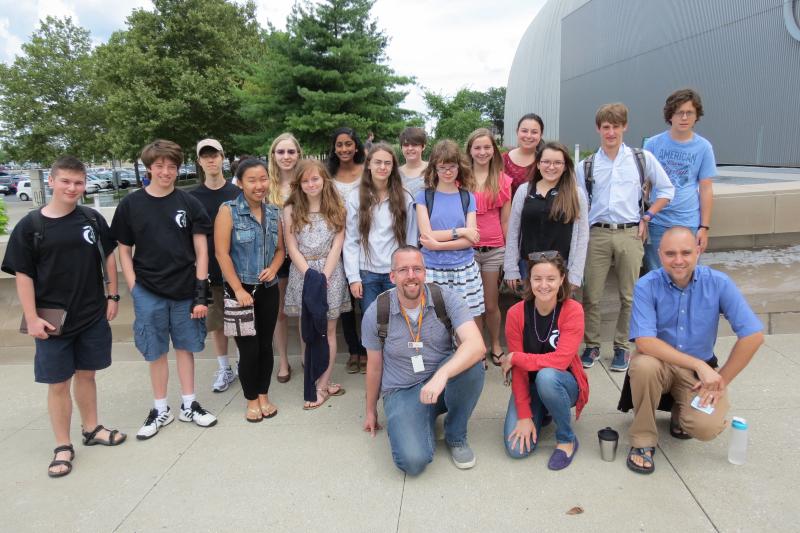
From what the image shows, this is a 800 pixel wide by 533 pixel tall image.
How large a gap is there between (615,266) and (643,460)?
1.72 m

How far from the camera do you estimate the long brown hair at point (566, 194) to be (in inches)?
143

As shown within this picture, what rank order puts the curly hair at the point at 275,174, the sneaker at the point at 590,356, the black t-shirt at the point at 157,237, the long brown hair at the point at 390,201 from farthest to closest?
the sneaker at the point at 590,356 < the curly hair at the point at 275,174 < the long brown hair at the point at 390,201 < the black t-shirt at the point at 157,237

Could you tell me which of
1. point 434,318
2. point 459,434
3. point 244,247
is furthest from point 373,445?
point 244,247

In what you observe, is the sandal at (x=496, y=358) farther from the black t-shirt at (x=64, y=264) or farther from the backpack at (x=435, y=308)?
the black t-shirt at (x=64, y=264)

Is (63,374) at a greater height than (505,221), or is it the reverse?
(505,221)

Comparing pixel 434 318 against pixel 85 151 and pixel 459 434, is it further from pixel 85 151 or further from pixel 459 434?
pixel 85 151

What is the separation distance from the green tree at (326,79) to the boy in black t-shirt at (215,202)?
1631cm

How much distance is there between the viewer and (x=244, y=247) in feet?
11.6

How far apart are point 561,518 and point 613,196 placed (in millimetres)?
2425

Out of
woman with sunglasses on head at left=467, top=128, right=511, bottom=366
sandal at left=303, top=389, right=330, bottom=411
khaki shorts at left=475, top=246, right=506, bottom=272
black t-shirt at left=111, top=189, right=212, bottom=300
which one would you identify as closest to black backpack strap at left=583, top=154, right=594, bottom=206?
woman with sunglasses on head at left=467, top=128, right=511, bottom=366

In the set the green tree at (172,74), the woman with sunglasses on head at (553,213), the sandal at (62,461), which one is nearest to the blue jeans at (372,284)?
the woman with sunglasses on head at (553,213)

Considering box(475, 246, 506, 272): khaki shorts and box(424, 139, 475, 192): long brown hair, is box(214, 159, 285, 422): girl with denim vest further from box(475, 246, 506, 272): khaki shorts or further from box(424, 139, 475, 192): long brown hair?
box(475, 246, 506, 272): khaki shorts

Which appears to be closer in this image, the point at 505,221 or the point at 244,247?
the point at 244,247

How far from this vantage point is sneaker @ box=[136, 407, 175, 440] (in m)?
3.46
